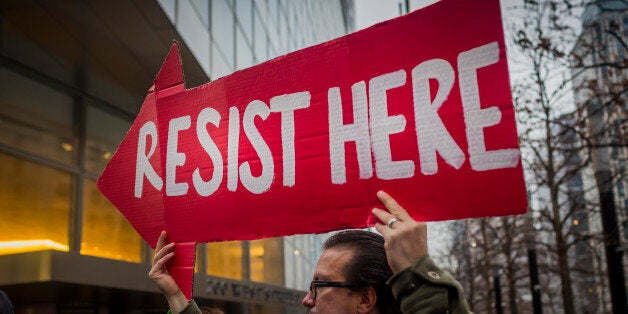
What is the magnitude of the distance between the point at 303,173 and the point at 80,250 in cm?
740

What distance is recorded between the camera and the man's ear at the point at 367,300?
2123 mm

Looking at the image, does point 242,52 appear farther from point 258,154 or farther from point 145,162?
point 258,154

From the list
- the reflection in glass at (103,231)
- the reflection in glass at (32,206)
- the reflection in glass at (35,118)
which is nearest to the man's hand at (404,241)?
the reflection in glass at (32,206)

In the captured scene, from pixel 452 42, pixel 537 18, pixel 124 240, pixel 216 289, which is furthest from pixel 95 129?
pixel 537 18

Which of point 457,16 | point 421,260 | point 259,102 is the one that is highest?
point 457,16

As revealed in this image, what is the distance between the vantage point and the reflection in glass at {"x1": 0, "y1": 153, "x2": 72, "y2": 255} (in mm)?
7566

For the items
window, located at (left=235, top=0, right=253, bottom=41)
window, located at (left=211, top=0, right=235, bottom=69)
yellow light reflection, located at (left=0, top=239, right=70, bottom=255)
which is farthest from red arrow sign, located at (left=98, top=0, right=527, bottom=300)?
window, located at (left=235, top=0, right=253, bottom=41)

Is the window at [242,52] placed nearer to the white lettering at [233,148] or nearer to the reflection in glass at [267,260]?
the reflection in glass at [267,260]

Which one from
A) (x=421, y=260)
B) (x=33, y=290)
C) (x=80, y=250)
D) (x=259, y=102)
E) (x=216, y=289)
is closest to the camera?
(x=421, y=260)

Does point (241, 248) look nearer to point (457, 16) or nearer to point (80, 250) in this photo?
point (80, 250)

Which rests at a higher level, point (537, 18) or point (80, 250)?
point (537, 18)

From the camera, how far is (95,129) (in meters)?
9.52

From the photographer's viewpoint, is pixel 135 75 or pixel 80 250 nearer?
pixel 80 250

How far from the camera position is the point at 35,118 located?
821 centimetres
